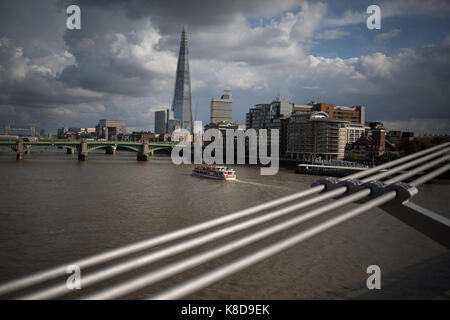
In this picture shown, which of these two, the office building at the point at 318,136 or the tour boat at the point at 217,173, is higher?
the office building at the point at 318,136

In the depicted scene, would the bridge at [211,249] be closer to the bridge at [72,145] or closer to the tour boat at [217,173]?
the tour boat at [217,173]

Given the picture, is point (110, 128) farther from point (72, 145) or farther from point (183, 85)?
point (72, 145)

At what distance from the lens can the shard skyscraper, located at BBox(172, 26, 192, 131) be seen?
106m

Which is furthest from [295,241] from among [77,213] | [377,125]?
[377,125]

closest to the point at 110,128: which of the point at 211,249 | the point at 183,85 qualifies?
the point at 183,85

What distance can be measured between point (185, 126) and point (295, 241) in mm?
118292

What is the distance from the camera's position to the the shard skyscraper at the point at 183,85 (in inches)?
4168

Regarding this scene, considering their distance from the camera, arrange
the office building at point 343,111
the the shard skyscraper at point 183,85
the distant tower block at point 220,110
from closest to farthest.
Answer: the office building at point 343,111 → the the shard skyscraper at point 183,85 → the distant tower block at point 220,110

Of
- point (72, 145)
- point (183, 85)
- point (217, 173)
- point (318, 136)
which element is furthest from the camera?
point (183, 85)

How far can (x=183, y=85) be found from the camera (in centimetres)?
10612

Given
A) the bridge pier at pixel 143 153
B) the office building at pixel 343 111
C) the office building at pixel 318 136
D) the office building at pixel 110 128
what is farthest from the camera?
the office building at pixel 110 128

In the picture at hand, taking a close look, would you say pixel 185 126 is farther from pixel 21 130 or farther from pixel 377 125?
pixel 21 130

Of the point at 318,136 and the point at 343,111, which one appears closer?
the point at 318,136

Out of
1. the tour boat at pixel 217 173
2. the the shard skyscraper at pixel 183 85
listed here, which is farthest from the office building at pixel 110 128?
the tour boat at pixel 217 173
